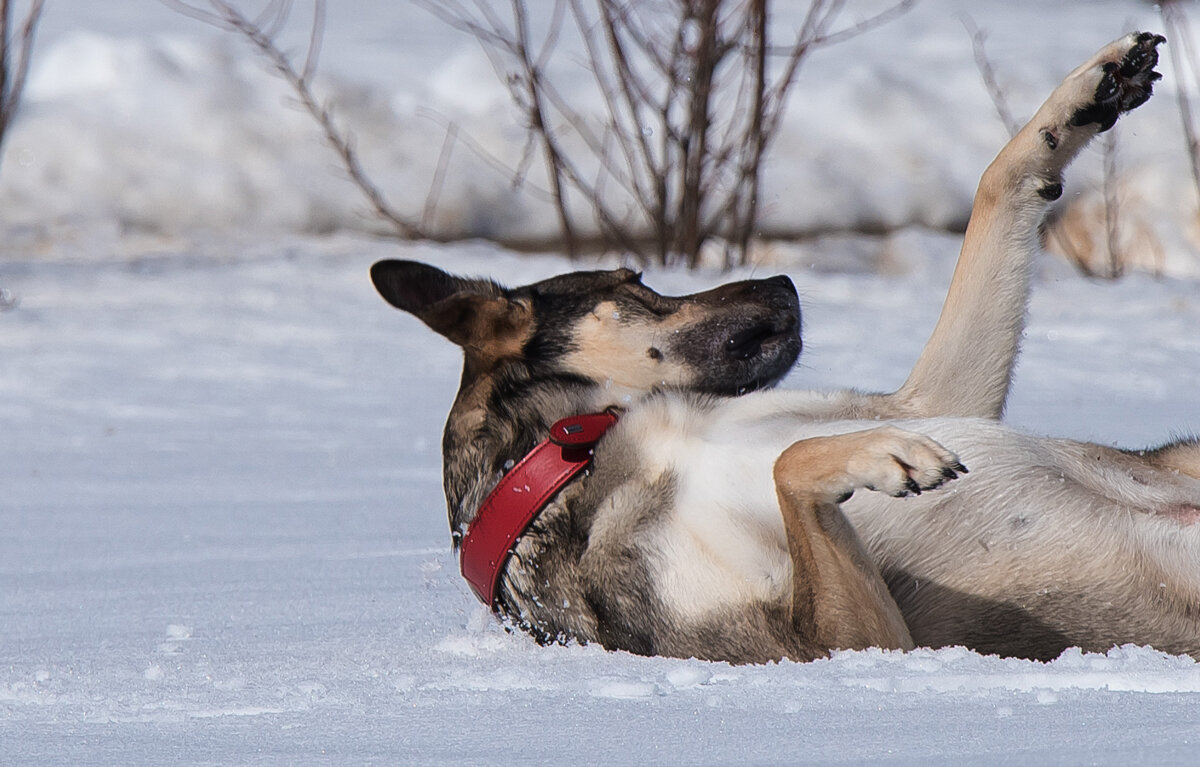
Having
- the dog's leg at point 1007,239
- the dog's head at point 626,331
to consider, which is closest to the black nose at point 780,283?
the dog's head at point 626,331

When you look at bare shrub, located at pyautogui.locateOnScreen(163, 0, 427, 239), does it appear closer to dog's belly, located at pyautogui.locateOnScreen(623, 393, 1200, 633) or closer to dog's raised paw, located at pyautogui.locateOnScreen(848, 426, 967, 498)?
dog's belly, located at pyautogui.locateOnScreen(623, 393, 1200, 633)

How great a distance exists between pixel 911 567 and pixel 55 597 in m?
1.72

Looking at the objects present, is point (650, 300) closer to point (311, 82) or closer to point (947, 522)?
point (947, 522)

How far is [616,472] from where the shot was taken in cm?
254

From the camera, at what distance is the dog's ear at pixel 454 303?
2.76 m

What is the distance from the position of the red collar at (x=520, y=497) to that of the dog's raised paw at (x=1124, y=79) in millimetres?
1231

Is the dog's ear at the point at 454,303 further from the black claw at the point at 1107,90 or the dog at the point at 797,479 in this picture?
the black claw at the point at 1107,90

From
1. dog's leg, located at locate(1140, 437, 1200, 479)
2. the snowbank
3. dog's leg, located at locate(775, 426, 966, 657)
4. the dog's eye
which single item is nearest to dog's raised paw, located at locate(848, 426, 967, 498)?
dog's leg, located at locate(775, 426, 966, 657)

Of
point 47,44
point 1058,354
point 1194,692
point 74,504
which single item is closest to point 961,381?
point 1194,692

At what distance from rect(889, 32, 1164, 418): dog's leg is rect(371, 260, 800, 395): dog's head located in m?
0.32

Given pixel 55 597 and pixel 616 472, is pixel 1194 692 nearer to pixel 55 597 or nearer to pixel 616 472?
pixel 616 472

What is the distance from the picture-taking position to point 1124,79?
9.50ft

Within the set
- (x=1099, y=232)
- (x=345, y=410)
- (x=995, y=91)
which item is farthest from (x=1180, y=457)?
(x=995, y=91)

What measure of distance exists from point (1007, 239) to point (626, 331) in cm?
83
